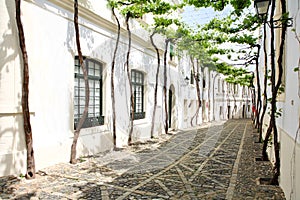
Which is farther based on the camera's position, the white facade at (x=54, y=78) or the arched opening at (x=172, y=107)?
the arched opening at (x=172, y=107)

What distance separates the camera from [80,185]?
17.5 ft

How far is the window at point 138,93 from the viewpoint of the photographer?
12.0 metres

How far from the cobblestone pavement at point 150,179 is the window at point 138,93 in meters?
3.82

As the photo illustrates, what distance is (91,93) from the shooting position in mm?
8797

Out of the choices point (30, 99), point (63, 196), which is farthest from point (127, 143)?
point (63, 196)

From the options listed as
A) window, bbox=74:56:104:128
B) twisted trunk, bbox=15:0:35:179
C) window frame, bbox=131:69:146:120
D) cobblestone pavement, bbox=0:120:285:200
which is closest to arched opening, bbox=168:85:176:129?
window frame, bbox=131:69:146:120

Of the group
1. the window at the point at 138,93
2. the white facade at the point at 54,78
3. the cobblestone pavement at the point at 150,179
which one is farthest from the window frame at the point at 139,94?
the cobblestone pavement at the point at 150,179

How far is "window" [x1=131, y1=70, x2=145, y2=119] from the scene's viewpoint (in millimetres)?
12047

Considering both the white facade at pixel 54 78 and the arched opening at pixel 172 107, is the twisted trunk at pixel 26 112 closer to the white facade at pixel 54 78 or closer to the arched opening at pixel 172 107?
the white facade at pixel 54 78

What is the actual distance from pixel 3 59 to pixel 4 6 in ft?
3.58

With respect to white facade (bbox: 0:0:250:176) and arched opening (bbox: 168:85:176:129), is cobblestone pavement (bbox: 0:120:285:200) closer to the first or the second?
white facade (bbox: 0:0:250:176)

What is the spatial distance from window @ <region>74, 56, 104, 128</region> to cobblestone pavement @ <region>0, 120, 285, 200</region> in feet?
3.89

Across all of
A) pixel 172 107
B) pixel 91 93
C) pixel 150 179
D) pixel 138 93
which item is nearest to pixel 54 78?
pixel 91 93

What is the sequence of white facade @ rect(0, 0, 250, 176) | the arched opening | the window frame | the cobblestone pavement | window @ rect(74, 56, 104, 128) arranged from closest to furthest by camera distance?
the cobblestone pavement < white facade @ rect(0, 0, 250, 176) < window @ rect(74, 56, 104, 128) < the window frame < the arched opening
